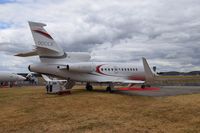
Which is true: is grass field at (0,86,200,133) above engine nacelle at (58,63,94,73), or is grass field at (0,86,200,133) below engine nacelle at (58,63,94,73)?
below

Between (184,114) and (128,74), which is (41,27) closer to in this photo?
(128,74)

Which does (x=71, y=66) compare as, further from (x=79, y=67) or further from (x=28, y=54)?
(x=28, y=54)

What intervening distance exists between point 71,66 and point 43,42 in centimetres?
362

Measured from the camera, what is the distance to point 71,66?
2838cm

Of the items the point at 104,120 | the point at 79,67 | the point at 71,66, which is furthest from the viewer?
the point at 79,67

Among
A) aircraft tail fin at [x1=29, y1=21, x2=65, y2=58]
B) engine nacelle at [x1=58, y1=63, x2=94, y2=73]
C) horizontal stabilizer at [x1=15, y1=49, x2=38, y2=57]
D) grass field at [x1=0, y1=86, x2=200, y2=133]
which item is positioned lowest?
grass field at [x1=0, y1=86, x2=200, y2=133]

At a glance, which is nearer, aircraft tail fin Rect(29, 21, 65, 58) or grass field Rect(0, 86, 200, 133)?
grass field Rect(0, 86, 200, 133)

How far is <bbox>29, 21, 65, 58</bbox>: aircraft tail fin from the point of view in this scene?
87.6 feet

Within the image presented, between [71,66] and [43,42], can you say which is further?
[71,66]

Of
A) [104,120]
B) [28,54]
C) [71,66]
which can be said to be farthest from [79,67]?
[104,120]

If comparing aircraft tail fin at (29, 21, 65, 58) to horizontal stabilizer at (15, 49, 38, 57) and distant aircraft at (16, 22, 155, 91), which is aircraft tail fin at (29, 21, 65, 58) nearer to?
distant aircraft at (16, 22, 155, 91)

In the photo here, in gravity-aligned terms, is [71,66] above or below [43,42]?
below

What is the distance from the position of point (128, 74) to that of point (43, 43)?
38.1 feet

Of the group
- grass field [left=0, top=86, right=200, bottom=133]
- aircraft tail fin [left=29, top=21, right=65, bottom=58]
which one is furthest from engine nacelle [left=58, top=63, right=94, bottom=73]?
grass field [left=0, top=86, right=200, bottom=133]
